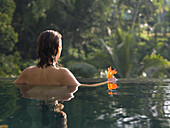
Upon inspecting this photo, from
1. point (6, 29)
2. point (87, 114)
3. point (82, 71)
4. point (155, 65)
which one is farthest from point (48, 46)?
point (155, 65)

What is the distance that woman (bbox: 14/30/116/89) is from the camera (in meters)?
2.92

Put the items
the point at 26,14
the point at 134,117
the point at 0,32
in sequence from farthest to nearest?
the point at 26,14 < the point at 0,32 < the point at 134,117

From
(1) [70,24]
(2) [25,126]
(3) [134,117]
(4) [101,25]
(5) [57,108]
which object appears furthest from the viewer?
(4) [101,25]

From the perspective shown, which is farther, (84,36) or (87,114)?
(84,36)

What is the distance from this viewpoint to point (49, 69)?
2.97 m

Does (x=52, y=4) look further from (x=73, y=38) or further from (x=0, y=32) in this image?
(x=0, y=32)

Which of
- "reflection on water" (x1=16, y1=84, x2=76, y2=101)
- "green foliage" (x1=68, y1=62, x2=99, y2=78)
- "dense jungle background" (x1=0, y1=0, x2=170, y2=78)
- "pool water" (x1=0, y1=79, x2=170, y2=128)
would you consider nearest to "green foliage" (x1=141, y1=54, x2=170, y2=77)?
"dense jungle background" (x1=0, y1=0, x2=170, y2=78)

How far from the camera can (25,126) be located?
1695mm

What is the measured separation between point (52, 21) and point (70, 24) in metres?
1.53

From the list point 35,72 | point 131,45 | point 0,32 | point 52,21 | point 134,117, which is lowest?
point 134,117

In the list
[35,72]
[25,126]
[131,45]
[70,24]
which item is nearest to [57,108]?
[25,126]

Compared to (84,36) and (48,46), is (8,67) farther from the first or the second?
(48,46)

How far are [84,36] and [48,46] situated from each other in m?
14.7

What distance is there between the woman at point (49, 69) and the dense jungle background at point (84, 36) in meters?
7.51
